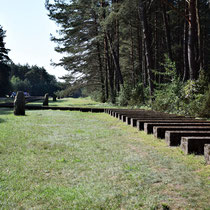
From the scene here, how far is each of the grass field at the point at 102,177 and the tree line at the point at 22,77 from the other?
5415cm

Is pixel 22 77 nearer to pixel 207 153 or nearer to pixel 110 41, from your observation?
pixel 110 41

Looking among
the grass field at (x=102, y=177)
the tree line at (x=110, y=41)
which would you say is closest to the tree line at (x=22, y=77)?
the tree line at (x=110, y=41)

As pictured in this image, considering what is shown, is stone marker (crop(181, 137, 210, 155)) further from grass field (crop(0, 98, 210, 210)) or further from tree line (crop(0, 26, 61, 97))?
tree line (crop(0, 26, 61, 97))

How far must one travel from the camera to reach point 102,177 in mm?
3416

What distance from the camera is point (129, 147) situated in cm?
534

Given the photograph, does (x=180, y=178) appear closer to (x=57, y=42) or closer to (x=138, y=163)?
(x=138, y=163)

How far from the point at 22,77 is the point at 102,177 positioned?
128 meters

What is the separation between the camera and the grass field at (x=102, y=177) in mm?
2643

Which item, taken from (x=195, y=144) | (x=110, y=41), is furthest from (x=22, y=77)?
(x=195, y=144)

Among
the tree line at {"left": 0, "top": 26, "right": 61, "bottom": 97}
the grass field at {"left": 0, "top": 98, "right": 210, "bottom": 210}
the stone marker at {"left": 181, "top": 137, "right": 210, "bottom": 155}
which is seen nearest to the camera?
the grass field at {"left": 0, "top": 98, "right": 210, "bottom": 210}

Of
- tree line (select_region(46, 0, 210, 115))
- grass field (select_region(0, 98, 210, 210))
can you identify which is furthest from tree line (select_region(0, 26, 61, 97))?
grass field (select_region(0, 98, 210, 210))

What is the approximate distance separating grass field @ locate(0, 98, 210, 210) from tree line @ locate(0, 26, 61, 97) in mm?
54147

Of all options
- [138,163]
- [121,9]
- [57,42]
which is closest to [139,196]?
[138,163]

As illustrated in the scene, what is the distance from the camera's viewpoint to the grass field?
2.64 m
